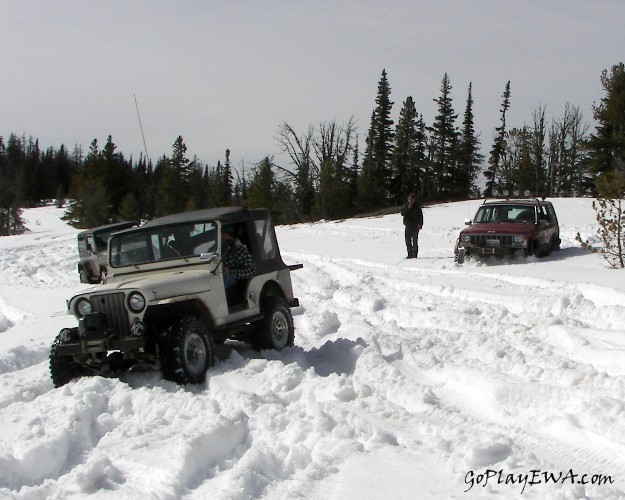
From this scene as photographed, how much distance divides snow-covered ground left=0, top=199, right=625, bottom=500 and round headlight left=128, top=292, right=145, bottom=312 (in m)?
0.75

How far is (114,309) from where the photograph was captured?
7.34 metres

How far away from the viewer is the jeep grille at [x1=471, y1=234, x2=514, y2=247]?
645 inches

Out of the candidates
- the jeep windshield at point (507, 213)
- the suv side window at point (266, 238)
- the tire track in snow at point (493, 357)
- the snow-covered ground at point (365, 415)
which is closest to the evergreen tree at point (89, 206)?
the jeep windshield at point (507, 213)

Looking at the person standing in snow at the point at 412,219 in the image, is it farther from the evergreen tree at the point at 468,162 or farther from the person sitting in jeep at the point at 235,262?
the evergreen tree at the point at 468,162

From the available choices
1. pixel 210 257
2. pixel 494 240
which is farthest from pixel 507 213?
pixel 210 257

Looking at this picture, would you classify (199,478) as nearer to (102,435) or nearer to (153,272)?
(102,435)

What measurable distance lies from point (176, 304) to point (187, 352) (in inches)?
23.7

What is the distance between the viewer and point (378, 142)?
2771 inches

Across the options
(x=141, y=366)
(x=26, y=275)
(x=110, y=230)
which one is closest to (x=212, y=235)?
(x=141, y=366)

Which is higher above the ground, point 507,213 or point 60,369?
point 507,213

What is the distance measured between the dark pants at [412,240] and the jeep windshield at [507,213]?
62.9 inches

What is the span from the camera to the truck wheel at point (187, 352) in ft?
22.8

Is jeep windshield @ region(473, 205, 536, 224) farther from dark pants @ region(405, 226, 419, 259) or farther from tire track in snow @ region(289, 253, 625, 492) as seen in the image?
tire track in snow @ region(289, 253, 625, 492)

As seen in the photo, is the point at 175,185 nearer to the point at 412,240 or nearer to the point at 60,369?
the point at 412,240
